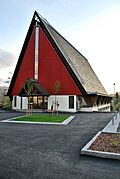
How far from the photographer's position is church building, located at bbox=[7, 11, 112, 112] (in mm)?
27578

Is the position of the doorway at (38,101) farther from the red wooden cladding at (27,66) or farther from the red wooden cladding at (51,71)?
the red wooden cladding at (27,66)

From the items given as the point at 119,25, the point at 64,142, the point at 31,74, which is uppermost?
the point at 119,25

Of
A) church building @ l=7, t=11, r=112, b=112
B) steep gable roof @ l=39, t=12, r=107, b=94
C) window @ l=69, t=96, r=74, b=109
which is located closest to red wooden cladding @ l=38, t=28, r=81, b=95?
church building @ l=7, t=11, r=112, b=112

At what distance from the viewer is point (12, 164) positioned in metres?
5.50

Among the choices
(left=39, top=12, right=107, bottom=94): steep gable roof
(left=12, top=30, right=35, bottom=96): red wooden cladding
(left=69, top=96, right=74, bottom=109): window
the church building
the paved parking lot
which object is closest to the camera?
the paved parking lot

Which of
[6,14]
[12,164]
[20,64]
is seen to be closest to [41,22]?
[20,64]

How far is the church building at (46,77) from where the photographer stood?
90.5 feet

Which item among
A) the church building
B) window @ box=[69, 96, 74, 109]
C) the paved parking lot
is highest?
the church building

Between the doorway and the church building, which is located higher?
the church building

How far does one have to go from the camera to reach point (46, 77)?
2945 cm

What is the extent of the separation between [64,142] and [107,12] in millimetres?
12553

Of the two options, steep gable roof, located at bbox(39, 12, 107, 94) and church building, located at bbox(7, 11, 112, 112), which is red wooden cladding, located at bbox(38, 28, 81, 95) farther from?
steep gable roof, located at bbox(39, 12, 107, 94)

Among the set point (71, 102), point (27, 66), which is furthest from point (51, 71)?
point (71, 102)

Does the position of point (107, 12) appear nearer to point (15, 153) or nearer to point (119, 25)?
point (119, 25)
